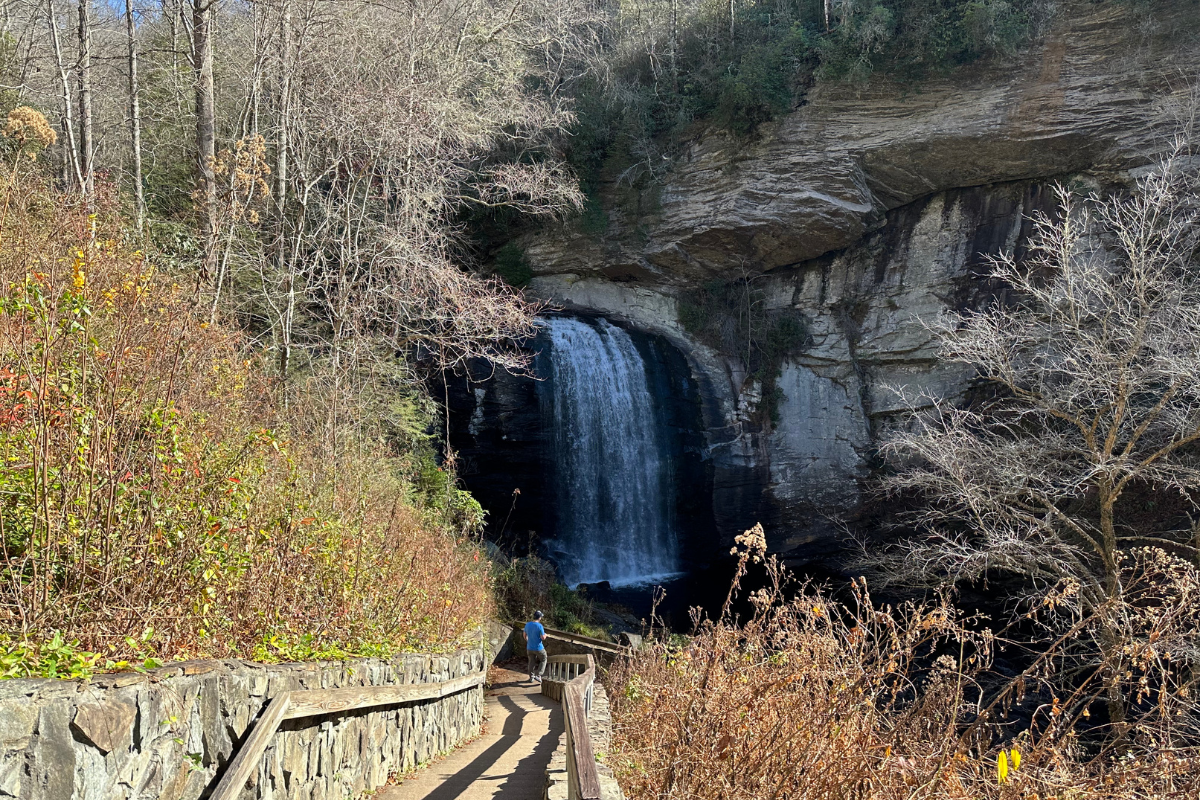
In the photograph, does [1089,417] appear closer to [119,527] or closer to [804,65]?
[804,65]

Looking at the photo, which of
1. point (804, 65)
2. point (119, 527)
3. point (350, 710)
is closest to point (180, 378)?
point (119, 527)

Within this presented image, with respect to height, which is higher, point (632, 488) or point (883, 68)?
point (883, 68)

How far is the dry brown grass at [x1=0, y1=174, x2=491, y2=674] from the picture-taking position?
9.91ft

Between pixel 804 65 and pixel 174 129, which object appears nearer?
pixel 174 129

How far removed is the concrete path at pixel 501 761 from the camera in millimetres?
5191

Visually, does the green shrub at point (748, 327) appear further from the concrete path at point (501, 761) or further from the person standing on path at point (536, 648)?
the concrete path at point (501, 761)

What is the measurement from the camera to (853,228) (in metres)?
19.5

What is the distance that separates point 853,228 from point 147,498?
61.8 ft

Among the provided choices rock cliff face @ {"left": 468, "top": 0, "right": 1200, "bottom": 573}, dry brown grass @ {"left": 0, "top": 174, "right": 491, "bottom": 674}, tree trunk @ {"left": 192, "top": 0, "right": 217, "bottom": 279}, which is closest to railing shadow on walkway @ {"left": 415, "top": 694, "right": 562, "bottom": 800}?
dry brown grass @ {"left": 0, "top": 174, "right": 491, "bottom": 674}

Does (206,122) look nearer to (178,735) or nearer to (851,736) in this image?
(178,735)

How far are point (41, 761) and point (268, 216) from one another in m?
10.5

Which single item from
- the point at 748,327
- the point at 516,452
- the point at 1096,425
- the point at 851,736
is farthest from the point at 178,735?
the point at 748,327

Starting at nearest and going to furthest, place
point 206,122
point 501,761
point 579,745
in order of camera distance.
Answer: point 579,745, point 501,761, point 206,122

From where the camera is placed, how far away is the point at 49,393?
11.3ft
